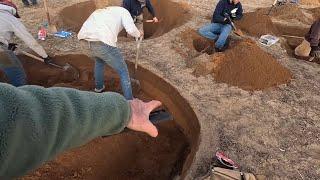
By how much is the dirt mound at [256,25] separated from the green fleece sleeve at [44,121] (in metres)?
5.59

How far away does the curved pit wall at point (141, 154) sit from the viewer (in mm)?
4098

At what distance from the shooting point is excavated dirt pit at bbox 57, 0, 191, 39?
7.28 metres

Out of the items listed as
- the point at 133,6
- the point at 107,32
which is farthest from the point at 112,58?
the point at 133,6

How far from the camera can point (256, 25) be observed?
683 cm

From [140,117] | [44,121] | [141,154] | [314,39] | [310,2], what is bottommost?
[141,154]

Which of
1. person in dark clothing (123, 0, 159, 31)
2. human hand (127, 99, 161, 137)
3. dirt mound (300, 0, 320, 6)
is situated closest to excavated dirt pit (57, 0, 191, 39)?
person in dark clothing (123, 0, 159, 31)

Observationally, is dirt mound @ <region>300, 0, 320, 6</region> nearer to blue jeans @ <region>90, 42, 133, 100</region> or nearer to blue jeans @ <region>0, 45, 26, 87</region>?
blue jeans @ <region>90, 42, 133, 100</region>

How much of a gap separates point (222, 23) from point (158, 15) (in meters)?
2.34

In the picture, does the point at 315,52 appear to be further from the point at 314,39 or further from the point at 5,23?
the point at 5,23

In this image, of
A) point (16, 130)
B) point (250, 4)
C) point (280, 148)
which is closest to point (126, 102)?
point (16, 130)

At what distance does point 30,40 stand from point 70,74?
44.8 inches

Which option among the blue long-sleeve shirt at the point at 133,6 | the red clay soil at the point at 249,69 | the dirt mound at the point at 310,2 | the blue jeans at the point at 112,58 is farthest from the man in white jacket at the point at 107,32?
the dirt mound at the point at 310,2

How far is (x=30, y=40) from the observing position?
4691 mm

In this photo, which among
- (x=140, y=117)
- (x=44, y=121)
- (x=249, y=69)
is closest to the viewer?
(x=44, y=121)
